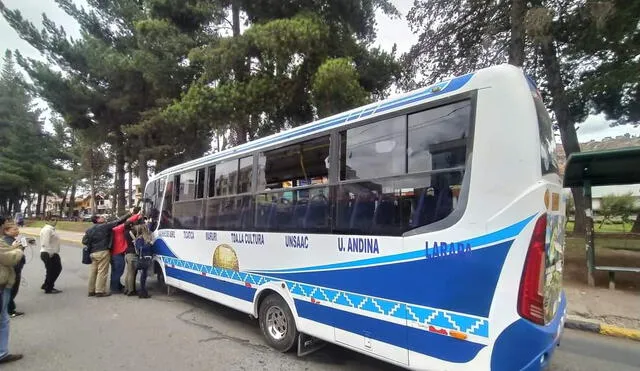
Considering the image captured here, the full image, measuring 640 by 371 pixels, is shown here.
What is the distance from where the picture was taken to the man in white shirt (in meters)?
8.78

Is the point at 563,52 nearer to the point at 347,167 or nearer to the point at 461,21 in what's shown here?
the point at 461,21

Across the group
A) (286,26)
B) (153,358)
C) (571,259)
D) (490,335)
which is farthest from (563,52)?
(153,358)

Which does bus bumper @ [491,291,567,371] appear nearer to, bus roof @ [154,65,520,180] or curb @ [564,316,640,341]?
bus roof @ [154,65,520,180]

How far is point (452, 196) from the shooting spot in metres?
3.32

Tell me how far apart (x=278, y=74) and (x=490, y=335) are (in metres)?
11.4

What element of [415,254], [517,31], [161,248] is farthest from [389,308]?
[517,31]

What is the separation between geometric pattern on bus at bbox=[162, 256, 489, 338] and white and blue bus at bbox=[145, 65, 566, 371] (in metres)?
0.01

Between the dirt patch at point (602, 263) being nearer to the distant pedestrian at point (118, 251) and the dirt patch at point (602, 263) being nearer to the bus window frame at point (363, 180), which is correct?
the bus window frame at point (363, 180)

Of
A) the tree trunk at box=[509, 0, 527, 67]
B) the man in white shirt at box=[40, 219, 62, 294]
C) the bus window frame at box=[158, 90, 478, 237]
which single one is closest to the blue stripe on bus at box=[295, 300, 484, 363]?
Answer: the bus window frame at box=[158, 90, 478, 237]

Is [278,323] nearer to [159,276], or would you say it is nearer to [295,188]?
[295,188]

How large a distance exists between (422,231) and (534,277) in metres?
0.90

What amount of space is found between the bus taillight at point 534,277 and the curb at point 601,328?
4074 millimetres

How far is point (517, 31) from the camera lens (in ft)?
37.8

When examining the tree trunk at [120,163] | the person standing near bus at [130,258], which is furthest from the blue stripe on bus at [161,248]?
the tree trunk at [120,163]
